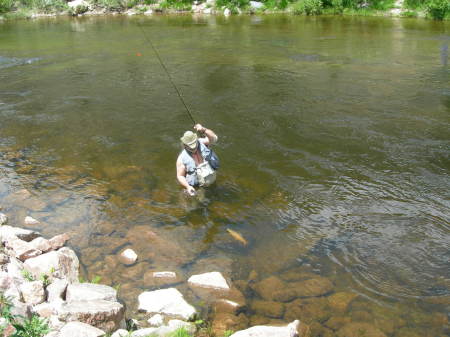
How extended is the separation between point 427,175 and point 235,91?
775 cm

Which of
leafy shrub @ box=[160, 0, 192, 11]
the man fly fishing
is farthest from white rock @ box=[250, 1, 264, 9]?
the man fly fishing

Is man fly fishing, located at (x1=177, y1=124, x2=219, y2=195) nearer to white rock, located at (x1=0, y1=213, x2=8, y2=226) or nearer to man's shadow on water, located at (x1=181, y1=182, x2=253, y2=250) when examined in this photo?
man's shadow on water, located at (x1=181, y1=182, x2=253, y2=250)

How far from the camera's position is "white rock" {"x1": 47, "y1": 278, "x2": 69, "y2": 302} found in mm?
5129

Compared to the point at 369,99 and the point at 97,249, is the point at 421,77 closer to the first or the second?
the point at 369,99

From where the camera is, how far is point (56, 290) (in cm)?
521

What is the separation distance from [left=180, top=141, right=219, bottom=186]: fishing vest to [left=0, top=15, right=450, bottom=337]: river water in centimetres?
48

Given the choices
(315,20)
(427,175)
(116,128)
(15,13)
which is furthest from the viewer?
(15,13)

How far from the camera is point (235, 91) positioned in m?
15.2

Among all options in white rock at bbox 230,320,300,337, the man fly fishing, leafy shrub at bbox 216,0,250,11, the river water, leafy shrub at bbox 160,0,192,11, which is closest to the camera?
white rock at bbox 230,320,300,337

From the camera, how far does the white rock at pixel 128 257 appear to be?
6.50 metres

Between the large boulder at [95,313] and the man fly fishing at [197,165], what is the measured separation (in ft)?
10.9

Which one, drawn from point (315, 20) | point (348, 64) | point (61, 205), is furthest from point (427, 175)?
point (315, 20)

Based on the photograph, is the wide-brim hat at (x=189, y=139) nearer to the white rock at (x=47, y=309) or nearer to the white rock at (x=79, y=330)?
the white rock at (x=47, y=309)

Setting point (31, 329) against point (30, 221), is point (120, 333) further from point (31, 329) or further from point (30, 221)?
point (30, 221)
